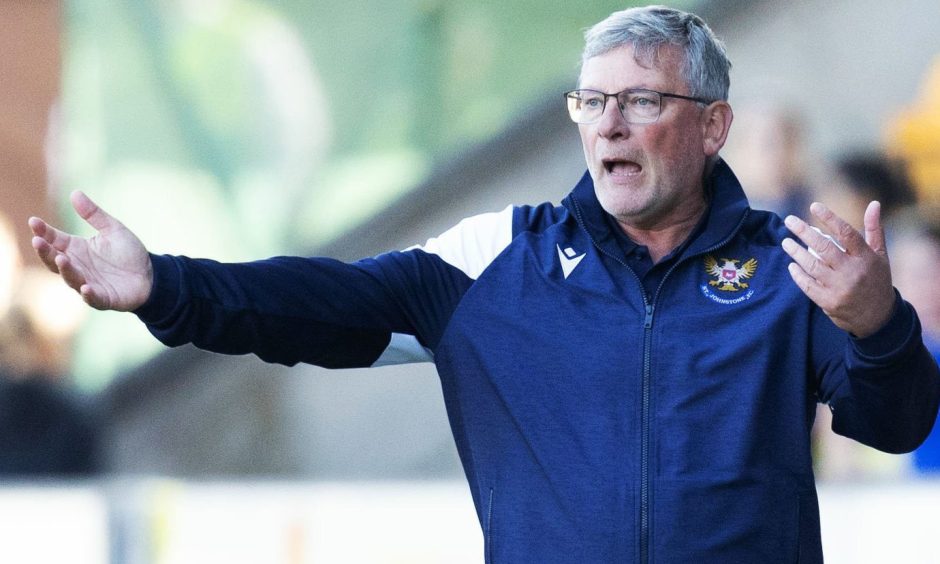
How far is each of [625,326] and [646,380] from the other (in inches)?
4.8

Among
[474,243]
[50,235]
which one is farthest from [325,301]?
[50,235]

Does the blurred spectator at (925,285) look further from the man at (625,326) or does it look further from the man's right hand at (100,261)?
the man's right hand at (100,261)

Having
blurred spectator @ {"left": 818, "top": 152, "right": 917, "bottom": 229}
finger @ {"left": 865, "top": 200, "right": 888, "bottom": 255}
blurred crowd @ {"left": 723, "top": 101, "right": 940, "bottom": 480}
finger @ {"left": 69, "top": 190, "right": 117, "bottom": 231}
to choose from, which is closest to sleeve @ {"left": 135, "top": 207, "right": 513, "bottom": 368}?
finger @ {"left": 69, "top": 190, "right": 117, "bottom": 231}

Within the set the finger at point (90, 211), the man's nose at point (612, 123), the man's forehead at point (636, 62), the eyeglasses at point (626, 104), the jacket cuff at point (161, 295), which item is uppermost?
the man's forehead at point (636, 62)

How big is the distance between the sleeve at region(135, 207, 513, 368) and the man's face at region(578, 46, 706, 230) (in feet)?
0.80

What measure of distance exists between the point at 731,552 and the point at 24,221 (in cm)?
580

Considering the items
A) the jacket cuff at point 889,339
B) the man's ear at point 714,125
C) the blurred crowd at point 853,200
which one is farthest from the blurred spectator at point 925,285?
A: the jacket cuff at point 889,339

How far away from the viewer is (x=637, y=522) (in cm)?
294

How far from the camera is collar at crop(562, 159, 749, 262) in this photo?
3.19 meters

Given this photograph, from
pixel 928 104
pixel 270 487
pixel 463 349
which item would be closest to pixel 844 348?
pixel 463 349

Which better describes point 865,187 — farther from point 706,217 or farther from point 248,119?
point 706,217

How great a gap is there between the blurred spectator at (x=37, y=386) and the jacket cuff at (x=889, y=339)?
4320 mm

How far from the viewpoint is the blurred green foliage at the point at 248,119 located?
7.74 metres

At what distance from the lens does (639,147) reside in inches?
128
